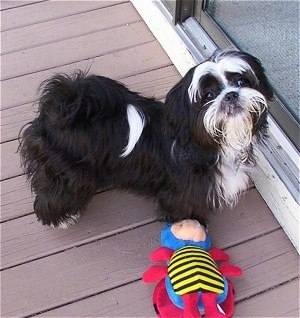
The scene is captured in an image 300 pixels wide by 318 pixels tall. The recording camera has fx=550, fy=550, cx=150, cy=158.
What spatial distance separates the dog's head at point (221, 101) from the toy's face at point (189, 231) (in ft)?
1.19

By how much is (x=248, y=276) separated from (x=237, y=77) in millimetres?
663

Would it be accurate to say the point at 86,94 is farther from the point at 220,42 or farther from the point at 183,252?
the point at 220,42

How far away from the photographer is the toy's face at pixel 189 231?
1.68 metres

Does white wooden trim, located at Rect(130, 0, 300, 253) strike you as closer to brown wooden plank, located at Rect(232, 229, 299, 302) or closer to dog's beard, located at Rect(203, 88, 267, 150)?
brown wooden plank, located at Rect(232, 229, 299, 302)

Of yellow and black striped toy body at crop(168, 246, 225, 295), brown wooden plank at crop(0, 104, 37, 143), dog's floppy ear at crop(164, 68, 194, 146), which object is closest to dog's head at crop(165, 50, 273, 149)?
dog's floppy ear at crop(164, 68, 194, 146)

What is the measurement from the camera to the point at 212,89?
136 centimetres

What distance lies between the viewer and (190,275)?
1539mm

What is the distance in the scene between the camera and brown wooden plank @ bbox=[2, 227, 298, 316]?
168 cm

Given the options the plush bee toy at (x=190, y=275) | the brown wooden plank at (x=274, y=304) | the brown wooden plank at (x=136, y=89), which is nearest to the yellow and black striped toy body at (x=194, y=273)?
the plush bee toy at (x=190, y=275)

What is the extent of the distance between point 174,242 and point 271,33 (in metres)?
0.80

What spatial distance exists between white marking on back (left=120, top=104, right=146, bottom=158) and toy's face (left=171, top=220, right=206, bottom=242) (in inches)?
12.1

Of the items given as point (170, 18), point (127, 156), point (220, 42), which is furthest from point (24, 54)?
point (127, 156)

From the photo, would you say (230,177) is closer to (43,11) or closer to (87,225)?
(87,225)

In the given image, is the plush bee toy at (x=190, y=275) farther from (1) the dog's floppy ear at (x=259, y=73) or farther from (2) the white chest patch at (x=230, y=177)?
(1) the dog's floppy ear at (x=259, y=73)
